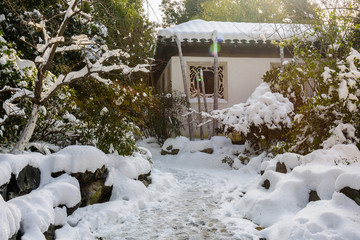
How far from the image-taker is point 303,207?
412 centimetres

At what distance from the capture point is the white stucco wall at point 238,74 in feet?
37.3

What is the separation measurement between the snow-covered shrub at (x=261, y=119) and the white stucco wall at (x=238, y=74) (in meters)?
2.80

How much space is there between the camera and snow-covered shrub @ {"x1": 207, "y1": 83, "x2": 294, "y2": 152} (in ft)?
25.3

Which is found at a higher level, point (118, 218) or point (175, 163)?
point (118, 218)

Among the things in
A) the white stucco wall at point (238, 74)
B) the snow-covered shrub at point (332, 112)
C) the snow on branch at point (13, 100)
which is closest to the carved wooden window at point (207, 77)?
the white stucco wall at point (238, 74)

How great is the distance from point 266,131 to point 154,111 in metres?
3.90

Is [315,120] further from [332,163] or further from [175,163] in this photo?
[175,163]

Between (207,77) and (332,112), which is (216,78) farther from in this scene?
(332,112)

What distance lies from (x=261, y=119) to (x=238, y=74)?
4.21 metres

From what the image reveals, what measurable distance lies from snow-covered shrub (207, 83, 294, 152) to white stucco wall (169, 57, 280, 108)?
2.80 meters

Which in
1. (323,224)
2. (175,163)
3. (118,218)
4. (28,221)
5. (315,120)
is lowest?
(175,163)

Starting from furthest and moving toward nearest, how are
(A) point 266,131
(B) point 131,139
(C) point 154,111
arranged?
1. (C) point 154,111
2. (A) point 266,131
3. (B) point 131,139

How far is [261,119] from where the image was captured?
25.4 ft

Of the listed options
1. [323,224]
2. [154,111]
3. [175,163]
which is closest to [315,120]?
[323,224]
